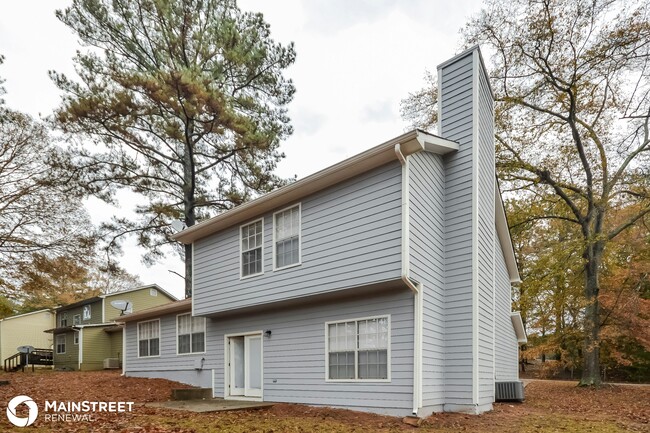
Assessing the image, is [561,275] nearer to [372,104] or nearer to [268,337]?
[372,104]

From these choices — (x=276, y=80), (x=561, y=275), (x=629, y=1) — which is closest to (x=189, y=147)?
(x=276, y=80)

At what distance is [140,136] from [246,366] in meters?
13.6

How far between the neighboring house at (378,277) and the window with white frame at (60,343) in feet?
64.7

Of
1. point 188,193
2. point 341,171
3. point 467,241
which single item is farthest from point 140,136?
point 467,241

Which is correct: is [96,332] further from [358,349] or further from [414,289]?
[414,289]

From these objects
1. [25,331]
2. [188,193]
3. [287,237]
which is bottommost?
[25,331]

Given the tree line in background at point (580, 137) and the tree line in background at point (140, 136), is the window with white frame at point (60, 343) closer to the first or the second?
the tree line in background at point (140, 136)

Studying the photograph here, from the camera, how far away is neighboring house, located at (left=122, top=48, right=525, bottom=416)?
878cm

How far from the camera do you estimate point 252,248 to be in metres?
11.9

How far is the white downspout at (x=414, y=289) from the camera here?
27.4ft

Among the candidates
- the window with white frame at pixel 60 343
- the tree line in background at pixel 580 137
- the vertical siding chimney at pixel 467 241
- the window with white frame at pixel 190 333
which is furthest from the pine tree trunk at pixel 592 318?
the window with white frame at pixel 60 343

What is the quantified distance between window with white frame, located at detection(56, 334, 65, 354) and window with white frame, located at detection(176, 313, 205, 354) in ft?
55.0

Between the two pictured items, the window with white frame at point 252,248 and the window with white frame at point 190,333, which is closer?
the window with white frame at point 252,248

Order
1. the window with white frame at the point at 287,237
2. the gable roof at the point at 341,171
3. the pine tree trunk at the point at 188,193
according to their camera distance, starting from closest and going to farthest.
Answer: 1. the gable roof at the point at 341,171
2. the window with white frame at the point at 287,237
3. the pine tree trunk at the point at 188,193
